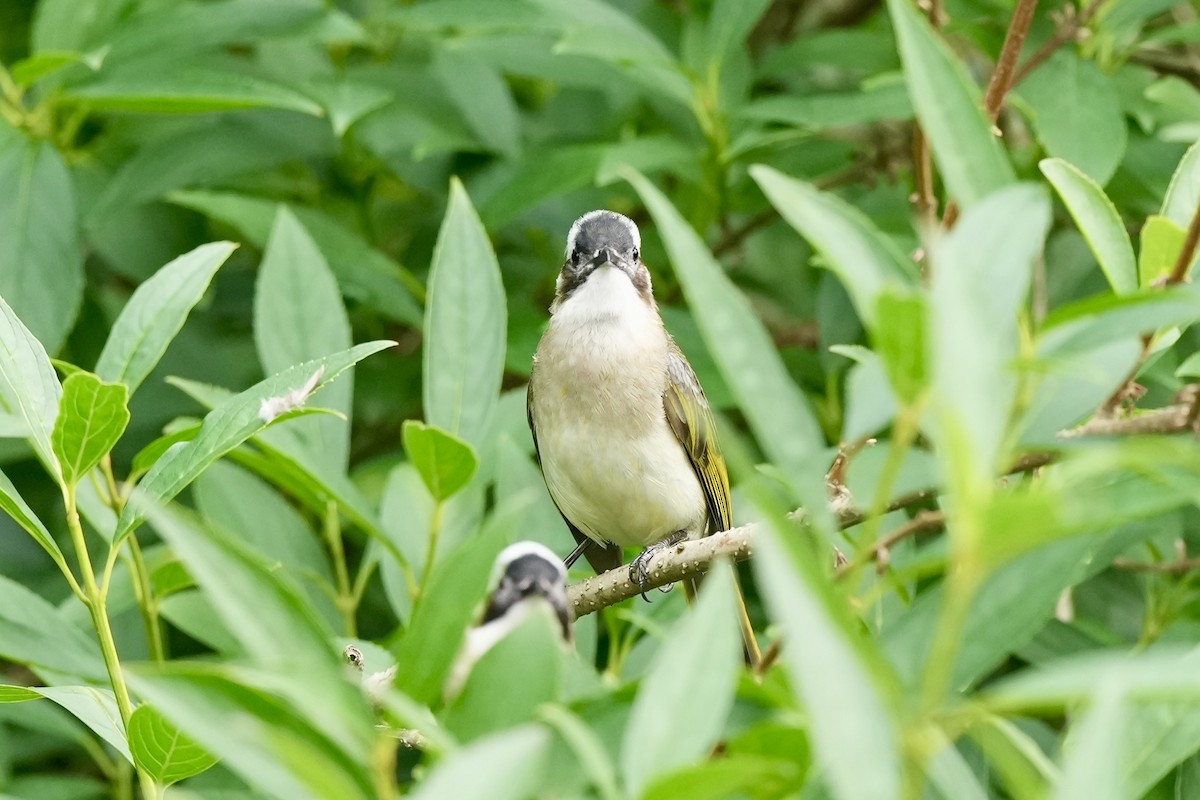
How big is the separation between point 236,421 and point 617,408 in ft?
6.11

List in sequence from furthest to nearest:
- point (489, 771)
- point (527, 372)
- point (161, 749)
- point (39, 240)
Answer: point (527, 372) → point (39, 240) → point (161, 749) → point (489, 771)

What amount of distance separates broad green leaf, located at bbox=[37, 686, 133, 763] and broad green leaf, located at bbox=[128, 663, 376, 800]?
0.63 m

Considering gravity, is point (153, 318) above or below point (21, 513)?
above

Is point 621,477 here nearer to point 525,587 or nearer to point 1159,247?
point 525,587

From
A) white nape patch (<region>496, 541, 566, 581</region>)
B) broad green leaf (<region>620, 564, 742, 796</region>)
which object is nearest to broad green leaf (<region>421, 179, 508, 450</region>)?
white nape patch (<region>496, 541, 566, 581</region>)

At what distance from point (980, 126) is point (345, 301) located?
8.10ft

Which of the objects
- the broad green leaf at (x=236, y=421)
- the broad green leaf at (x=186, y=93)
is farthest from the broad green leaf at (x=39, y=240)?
the broad green leaf at (x=236, y=421)

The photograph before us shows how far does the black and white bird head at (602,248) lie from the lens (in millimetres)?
3271

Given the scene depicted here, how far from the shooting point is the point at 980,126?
123cm

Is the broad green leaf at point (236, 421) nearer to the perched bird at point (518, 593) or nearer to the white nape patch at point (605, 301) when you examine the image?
the perched bird at point (518, 593)

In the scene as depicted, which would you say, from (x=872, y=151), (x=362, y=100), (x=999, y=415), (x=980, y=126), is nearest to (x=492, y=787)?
(x=999, y=415)

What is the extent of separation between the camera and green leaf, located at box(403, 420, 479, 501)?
1.94m

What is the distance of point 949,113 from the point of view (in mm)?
1225

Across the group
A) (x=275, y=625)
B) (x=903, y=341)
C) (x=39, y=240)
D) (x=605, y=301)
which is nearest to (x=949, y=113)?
(x=903, y=341)
